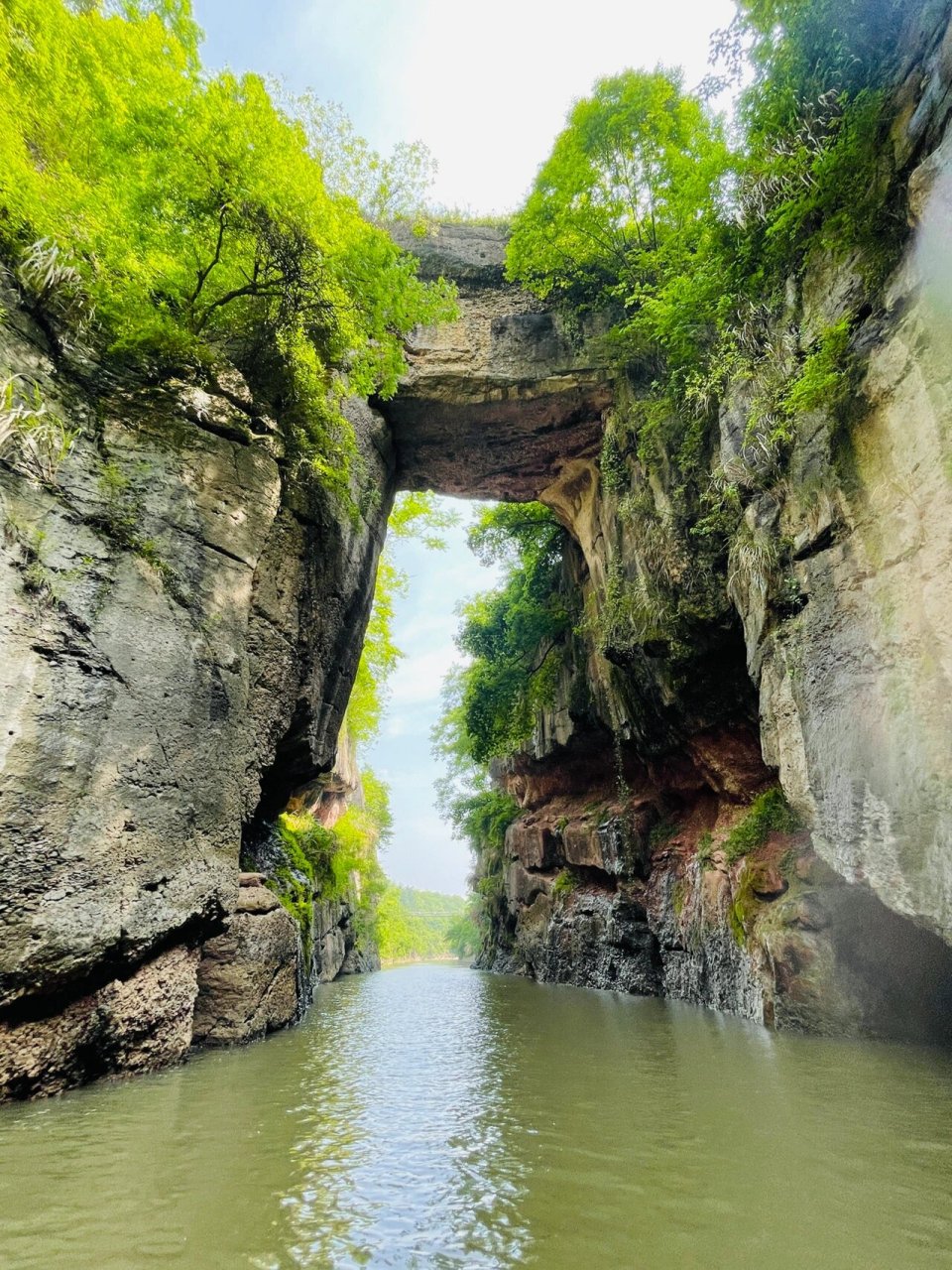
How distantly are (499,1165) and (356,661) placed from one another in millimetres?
9538

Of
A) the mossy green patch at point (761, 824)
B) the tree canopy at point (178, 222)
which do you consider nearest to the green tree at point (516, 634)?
the mossy green patch at point (761, 824)

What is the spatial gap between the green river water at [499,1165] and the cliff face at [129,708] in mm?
788

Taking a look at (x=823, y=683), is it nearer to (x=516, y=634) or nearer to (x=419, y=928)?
(x=516, y=634)

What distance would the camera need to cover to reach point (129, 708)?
6.12m

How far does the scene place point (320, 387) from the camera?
993 centimetres

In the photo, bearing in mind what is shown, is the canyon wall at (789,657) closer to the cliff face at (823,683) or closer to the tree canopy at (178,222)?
the cliff face at (823,683)

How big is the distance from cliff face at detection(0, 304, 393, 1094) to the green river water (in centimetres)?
79

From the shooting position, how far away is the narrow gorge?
5336 mm

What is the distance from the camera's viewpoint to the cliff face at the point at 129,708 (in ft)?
16.6

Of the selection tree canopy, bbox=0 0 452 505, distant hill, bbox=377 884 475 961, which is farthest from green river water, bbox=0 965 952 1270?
distant hill, bbox=377 884 475 961

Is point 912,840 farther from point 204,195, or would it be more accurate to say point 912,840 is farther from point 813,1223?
point 204,195

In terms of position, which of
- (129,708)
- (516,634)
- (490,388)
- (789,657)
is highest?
(490,388)

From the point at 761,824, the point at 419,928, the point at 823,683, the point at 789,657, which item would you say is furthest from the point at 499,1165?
the point at 419,928

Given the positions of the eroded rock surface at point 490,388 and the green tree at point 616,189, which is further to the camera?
the eroded rock surface at point 490,388
